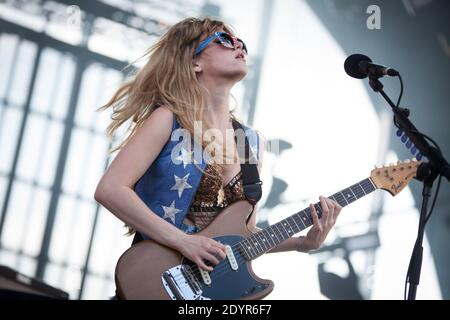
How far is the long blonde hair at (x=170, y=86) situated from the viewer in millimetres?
3232

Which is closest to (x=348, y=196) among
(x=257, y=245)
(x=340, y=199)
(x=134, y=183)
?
(x=340, y=199)

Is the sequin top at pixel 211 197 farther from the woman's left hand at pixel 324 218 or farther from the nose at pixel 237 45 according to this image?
the nose at pixel 237 45

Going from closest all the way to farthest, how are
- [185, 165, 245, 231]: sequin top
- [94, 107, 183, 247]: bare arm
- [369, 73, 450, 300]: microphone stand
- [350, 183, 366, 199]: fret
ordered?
1. [369, 73, 450, 300]: microphone stand
2. [94, 107, 183, 247]: bare arm
3. [185, 165, 245, 231]: sequin top
4. [350, 183, 366, 199]: fret

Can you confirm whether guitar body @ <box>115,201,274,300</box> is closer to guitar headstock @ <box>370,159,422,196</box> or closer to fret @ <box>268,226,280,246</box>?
fret @ <box>268,226,280,246</box>

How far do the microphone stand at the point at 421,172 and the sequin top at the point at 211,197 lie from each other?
88 cm

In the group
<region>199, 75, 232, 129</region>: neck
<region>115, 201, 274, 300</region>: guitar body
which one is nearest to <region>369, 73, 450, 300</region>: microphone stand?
<region>115, 201, 274, 300</region>: guitar body

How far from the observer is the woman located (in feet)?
9.43

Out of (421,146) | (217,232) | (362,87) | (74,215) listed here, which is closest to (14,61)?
(74,215)

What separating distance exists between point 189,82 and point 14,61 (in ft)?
16.3

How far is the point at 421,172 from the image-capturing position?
2664 mm

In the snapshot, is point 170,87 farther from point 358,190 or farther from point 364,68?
point 358,190

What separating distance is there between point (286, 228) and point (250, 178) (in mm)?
329

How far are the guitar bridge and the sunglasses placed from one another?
131 centimetres

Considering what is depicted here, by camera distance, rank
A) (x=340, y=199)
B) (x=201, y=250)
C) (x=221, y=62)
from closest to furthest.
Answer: (x=201, y=250) < (x=340, y=199) < (x=221, y=62)
